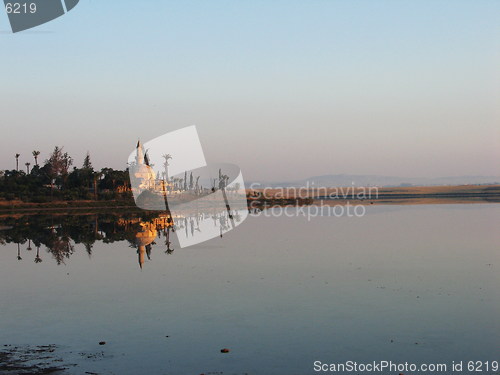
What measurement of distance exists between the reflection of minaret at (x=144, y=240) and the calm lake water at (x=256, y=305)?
49cm

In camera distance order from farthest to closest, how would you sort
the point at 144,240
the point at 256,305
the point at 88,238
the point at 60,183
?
1. the point at 60,183
2. the point at 88,238
3. the point at 144,240
4. the point at 256,305

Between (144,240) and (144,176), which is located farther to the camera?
(144,176)

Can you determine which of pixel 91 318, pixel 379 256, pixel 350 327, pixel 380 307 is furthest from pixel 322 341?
pixel 379 256

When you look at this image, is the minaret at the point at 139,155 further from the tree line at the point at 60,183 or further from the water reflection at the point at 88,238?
the water reflection at the point at 88,238

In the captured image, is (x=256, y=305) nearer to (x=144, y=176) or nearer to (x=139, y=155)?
(x=144, y=176)

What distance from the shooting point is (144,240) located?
144ft

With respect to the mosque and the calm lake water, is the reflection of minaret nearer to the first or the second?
the calm lake water

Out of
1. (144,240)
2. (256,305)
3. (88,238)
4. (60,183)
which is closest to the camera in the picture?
(256,305)

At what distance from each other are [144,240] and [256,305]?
2531 centimetres

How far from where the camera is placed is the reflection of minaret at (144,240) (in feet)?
117

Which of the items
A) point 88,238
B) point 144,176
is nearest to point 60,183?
point 144,176

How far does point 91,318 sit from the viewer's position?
61.1 ft

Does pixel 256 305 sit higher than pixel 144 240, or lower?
higher

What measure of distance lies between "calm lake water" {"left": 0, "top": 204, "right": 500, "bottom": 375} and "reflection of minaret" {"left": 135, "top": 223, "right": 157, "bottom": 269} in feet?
1.61
